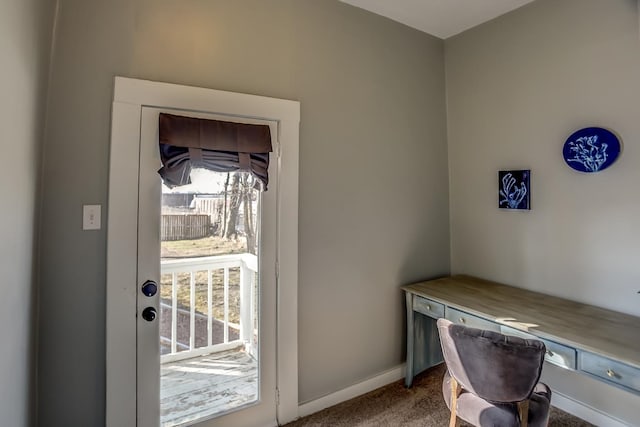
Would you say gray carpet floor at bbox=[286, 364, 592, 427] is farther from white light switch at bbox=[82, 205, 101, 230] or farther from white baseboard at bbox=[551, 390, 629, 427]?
white light switch at bbox=[82, 205, 101, 230]

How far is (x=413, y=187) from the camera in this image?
8.57 feet

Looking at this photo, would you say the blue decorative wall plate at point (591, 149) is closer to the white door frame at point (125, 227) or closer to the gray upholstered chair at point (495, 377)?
the gray upholstered chair at point (495, 377)

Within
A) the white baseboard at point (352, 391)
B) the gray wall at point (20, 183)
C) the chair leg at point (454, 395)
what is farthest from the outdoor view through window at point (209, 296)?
the chair leg at point (454, 395)

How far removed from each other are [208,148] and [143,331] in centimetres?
98

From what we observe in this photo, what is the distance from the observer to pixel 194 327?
1807 millimetres

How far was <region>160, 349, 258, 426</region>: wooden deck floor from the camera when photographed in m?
1.75

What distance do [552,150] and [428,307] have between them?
1.34 meters

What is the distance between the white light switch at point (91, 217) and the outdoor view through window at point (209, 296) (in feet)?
0.93

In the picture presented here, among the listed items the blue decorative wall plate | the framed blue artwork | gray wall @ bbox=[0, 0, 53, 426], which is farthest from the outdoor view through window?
the blue decorative wall plate

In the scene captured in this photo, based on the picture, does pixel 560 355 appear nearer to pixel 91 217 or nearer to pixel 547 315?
pixel 547 315

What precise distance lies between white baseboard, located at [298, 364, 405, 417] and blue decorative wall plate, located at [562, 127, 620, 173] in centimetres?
186

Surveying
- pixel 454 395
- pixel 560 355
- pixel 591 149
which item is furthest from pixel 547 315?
pixel 591 149

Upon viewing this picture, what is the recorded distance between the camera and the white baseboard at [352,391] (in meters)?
2.14

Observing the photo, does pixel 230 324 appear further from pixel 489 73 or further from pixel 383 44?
pixel 489 73
